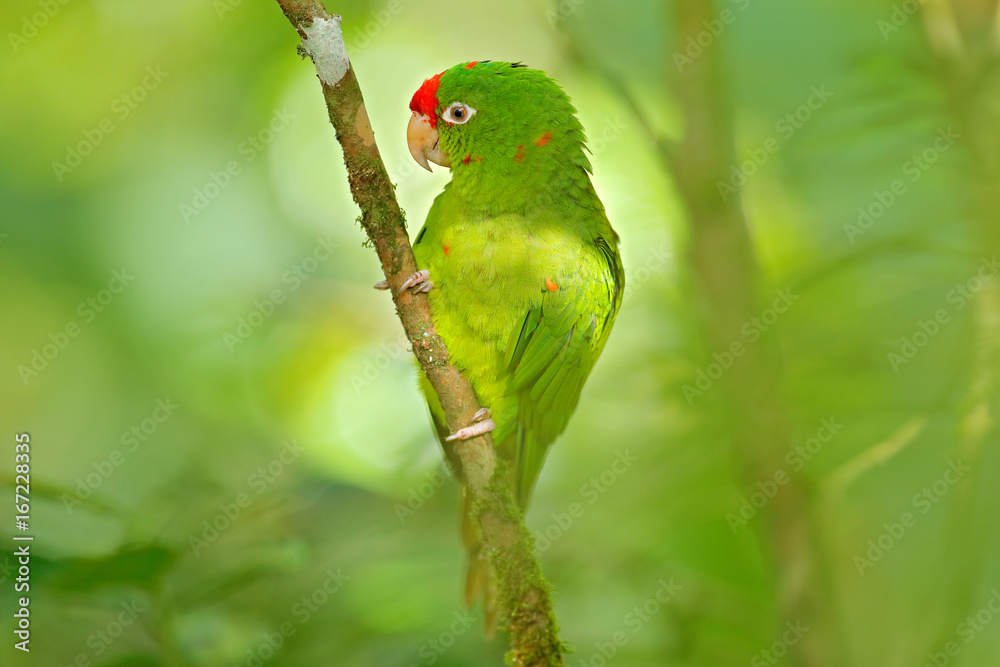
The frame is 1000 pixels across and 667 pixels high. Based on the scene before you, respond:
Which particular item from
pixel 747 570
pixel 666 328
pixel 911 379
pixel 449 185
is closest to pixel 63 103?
pixel 449 185

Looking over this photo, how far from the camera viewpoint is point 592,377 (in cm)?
402

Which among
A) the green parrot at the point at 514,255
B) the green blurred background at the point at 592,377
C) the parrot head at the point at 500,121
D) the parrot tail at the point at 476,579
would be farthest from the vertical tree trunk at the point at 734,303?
the parrot tail at the point at 476,579

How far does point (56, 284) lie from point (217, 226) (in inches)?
39.1

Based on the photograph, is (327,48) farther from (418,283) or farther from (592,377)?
(592,377)

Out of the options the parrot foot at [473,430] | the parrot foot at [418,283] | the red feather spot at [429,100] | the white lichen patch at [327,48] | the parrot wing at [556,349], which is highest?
the red feather spot at [429,100]

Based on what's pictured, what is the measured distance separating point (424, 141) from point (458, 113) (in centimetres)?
18

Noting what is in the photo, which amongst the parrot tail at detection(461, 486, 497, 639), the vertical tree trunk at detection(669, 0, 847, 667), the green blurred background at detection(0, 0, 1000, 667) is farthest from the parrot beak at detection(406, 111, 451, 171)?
the parrot tail at detection(461, 486, 497, 639)

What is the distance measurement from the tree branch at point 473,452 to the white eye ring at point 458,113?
0.80 metres

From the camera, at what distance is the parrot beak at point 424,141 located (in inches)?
110

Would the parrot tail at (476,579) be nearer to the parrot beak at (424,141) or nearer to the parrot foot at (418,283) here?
the parrot foot at (418,283)

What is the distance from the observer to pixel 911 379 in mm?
3242

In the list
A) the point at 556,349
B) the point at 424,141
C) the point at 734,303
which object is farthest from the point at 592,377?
the point at 424,141

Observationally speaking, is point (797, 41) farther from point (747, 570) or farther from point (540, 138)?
point (747, 570)

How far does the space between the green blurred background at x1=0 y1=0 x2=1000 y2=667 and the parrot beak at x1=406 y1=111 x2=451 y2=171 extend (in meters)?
0.77
